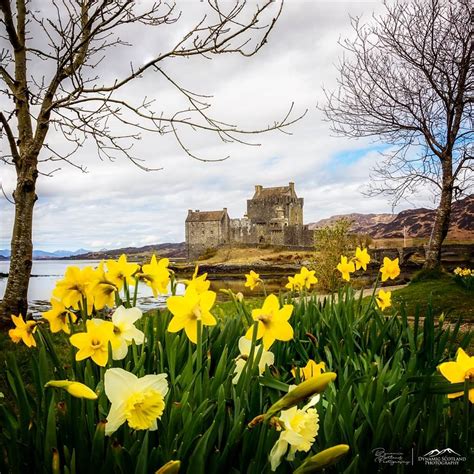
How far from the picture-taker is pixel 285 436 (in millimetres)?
1146

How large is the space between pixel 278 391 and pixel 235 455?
311mm

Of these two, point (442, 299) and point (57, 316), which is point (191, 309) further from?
point (442, 299)

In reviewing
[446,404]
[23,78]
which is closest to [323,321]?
[446,404]

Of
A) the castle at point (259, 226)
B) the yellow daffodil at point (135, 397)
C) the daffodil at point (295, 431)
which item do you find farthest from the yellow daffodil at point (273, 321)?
the castle at point (259, 226)

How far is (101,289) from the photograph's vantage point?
1.72 meters

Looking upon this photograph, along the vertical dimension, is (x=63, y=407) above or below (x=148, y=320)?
below

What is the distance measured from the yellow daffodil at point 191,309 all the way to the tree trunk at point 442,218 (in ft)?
45.1

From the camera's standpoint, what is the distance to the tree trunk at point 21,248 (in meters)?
6.23

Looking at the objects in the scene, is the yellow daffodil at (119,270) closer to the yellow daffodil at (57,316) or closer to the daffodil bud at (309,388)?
the yellow daffodil at (57,316)

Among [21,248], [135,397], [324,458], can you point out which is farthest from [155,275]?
[21,248]

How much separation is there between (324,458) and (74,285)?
44.8 inches

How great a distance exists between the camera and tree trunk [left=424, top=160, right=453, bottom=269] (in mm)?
13633

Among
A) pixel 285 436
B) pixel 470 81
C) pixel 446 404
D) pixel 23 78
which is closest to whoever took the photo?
pixel 285 436

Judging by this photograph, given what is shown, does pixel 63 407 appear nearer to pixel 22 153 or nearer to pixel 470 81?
pixel 22 153
